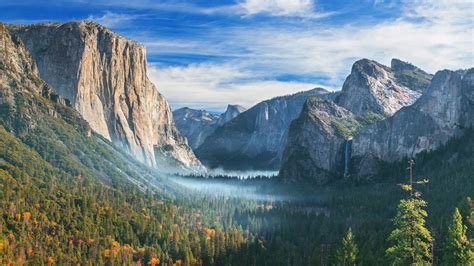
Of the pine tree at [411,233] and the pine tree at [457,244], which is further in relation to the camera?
the pine tree at [457,244]

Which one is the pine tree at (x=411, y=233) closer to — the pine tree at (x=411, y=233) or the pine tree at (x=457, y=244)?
the pine tree at (x=411, y=233)

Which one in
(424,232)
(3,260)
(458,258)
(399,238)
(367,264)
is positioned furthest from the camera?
(3,260)

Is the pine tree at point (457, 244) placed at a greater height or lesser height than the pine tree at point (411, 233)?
A: lesser

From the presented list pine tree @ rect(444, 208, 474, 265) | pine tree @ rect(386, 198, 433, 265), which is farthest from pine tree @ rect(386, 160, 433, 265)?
pine tree @ rect(444, 208, 474, 265)

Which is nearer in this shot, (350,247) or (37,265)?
(350,247)

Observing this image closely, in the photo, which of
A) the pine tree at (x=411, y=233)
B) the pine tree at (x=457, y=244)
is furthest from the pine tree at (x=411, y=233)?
the pine tree at (x=457, y=244)

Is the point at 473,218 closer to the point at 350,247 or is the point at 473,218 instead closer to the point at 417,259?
the point at 350,247

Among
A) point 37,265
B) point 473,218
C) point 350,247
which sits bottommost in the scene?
point 37,265

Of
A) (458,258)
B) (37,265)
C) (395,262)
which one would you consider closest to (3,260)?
(37,265)

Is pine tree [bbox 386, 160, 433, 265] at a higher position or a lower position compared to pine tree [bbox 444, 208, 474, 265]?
higher

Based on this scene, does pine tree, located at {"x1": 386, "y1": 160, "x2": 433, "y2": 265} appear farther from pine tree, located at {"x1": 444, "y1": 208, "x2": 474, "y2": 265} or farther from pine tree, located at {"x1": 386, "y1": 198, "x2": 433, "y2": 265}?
pine tree, located at {"x1": 444, "y1": 208, "x2": 474, "y2": 265}

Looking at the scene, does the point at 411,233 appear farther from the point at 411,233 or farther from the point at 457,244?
the point at 457,244
